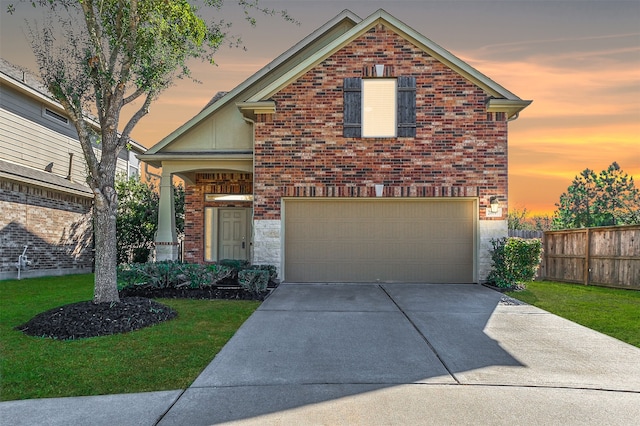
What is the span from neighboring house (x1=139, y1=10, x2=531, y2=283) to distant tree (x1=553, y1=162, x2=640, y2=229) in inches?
867

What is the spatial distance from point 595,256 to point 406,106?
6963mm

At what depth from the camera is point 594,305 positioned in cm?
921

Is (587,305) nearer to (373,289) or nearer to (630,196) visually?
(373,289)

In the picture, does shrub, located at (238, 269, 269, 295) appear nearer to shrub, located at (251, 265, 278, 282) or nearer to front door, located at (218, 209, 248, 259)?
shrub, located at (251, 265, 278, 282)

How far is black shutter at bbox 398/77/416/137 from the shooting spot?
11688 mm

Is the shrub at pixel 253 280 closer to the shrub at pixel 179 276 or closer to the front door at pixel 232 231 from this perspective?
the shrub at pixel 179 276

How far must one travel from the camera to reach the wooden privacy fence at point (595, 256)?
11672 mm

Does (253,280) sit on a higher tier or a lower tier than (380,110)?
lower

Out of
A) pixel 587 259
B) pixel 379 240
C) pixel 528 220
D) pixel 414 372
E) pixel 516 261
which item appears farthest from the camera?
pixel 528 220

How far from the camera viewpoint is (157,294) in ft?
32.6

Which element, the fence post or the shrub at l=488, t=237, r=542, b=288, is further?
the fence post

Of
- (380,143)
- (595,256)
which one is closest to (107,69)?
(380,143)

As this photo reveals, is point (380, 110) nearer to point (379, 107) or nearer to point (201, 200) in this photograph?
point (379, 107)

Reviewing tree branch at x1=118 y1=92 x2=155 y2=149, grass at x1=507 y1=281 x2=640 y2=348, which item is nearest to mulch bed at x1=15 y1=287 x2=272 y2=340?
tree branch at x1=118 y1=92 x2=155 y2=149
